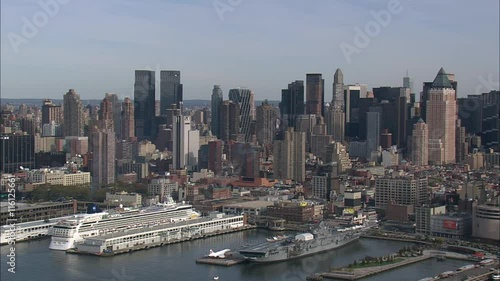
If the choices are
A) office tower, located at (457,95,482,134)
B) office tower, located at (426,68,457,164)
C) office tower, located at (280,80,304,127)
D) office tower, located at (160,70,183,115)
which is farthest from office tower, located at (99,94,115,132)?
office tower, located at (457,95,482,134)

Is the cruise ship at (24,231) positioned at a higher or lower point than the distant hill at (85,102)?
lower

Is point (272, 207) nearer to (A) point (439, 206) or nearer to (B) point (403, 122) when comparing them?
(A) point (439, 206)

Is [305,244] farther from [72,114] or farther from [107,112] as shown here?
[72,114]

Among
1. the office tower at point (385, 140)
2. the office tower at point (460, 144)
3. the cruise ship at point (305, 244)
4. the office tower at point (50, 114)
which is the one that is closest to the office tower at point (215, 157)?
the office tower at point (385, 140)

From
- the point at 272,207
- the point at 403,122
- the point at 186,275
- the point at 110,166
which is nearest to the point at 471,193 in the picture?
the point at 272,207

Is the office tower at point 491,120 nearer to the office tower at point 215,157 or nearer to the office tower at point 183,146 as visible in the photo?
the office tower at point 215,157

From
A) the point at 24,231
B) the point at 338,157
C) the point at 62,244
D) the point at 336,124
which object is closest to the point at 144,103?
the point at 336,124
